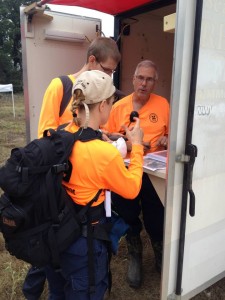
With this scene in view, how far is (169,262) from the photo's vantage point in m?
1.83

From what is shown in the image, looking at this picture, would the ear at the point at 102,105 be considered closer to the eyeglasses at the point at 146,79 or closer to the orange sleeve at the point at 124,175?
the orange sleeve at the point at 124,175

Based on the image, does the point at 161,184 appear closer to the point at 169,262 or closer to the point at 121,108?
the point at 169,262

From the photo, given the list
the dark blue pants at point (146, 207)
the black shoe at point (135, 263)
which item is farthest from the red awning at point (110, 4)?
the black shoe at point (135, 263)

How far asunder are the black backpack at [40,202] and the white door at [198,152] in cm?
47

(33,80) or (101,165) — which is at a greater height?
(33,80)

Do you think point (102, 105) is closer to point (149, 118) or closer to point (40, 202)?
point (40, 202)

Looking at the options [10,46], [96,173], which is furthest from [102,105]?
[10,46]

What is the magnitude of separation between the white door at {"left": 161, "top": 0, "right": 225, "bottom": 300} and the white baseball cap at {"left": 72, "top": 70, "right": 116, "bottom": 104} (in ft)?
1.13

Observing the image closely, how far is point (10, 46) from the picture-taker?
125 ft

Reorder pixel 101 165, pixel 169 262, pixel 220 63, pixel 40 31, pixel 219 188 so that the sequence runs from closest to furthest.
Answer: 1. pixel 101 165
2. pixel 220 63
3. pixel 169 262
4. pixel 219 188
5. pixel 40 31

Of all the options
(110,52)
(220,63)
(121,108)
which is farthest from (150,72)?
(220,63)

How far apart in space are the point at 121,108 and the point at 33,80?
3.62 feet

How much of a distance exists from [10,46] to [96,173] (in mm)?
41025

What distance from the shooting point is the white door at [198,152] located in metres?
1.56
